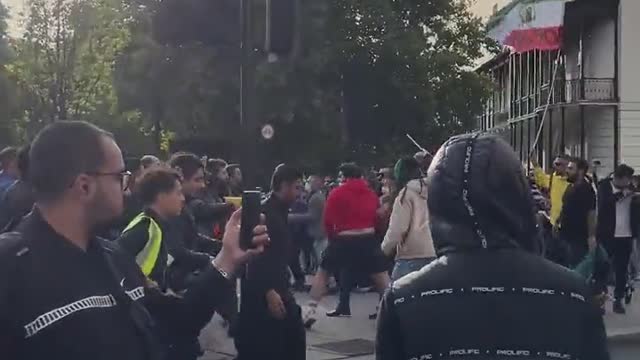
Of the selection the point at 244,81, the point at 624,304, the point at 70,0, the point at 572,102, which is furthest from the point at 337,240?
the point at 70,0

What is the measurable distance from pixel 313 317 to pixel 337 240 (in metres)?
0.96

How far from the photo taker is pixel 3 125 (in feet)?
166

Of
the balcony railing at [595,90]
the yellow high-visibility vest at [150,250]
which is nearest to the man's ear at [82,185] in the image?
the yellow high-visibility vest at [150,250]

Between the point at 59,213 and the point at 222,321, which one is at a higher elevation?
the point at 59,213

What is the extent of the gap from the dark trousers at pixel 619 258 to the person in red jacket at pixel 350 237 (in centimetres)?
321

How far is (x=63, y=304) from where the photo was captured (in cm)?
293

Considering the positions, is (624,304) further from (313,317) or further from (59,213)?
(59,213)

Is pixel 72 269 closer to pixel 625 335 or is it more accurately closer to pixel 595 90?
pixel 625 335

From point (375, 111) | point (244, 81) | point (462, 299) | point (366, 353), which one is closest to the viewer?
point (462, 299)

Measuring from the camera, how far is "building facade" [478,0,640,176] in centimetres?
3334

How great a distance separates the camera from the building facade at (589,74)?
33.3 meters

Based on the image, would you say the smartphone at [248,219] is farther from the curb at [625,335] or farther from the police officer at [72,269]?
the curb at [625,335]

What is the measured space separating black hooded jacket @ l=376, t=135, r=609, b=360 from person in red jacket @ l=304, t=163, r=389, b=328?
342 inches

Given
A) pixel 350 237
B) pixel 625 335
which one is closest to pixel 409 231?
pixel 350 237
